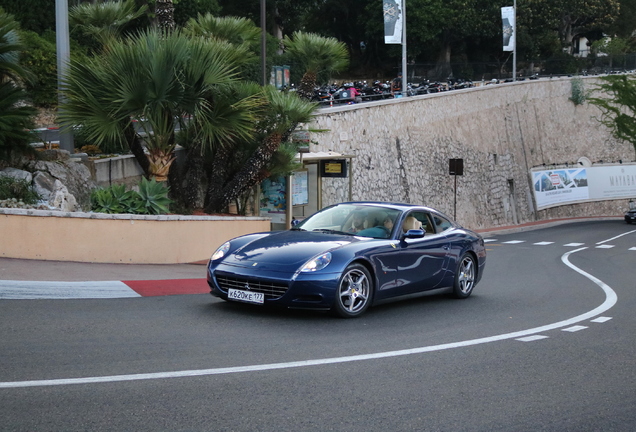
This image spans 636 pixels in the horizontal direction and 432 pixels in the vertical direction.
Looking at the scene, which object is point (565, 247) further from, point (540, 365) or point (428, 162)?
point (540, 365)

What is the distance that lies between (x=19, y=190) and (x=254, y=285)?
637cm

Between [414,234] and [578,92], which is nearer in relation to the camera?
[414,234]

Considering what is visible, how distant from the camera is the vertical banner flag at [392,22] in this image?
3691 centimetres

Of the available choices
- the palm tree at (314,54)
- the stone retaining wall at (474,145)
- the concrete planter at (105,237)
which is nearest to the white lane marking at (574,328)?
the concrete planter at (105,237)

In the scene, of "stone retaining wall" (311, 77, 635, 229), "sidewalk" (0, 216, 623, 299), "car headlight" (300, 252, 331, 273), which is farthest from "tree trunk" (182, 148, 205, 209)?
"car headlight" (300, 252, 331, 273)

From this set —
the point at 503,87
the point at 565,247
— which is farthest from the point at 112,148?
the point at 503,87

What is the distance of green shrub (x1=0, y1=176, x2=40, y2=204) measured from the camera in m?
13.1

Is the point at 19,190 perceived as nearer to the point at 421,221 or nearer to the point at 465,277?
the point at 421,221

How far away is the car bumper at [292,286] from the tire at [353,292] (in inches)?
6.3

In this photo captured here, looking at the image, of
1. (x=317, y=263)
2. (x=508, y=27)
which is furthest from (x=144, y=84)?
(x=508, y=27)

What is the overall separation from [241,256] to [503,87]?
44.1 metres

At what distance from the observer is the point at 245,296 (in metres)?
8.75

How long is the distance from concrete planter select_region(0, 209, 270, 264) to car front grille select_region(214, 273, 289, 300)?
14.1 feet

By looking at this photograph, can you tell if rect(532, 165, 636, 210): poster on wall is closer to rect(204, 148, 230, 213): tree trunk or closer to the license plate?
rect(204, 148, 230, 213): tree trunk
